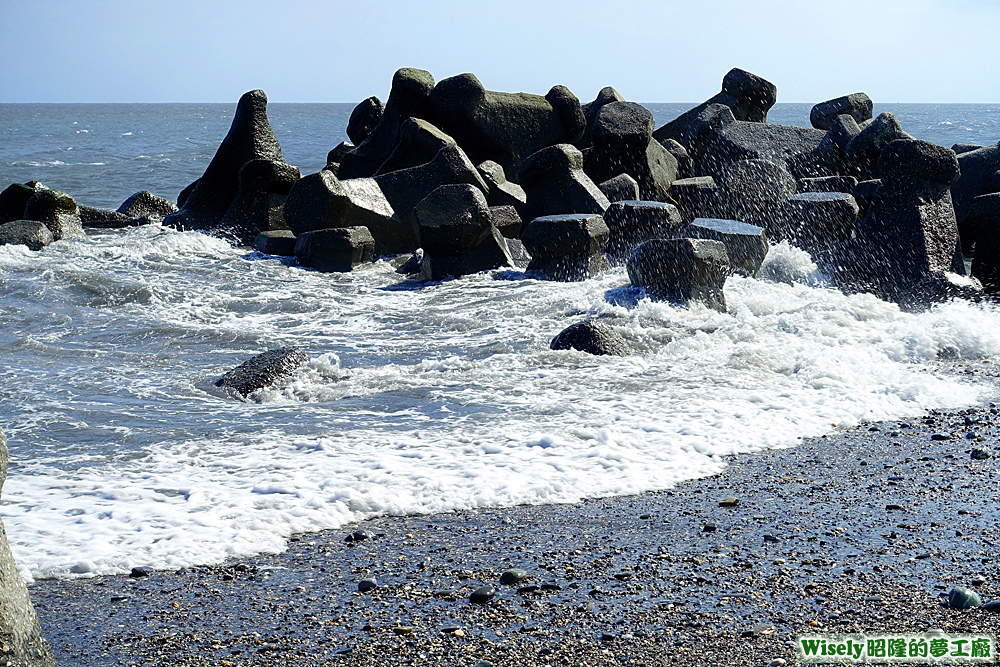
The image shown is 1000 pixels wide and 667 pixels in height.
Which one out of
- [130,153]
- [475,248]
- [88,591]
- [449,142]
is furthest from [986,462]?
[130,153]

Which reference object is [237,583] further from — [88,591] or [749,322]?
[749,322]

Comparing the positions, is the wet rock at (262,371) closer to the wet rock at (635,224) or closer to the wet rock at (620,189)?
the wet rock at (635,224)

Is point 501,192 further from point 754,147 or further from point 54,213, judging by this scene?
point 54,213

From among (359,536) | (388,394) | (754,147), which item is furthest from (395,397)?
(754,147)

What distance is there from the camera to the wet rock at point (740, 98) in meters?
14.0

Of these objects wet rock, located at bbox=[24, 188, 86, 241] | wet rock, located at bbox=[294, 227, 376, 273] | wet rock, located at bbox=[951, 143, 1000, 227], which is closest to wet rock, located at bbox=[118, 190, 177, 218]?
wet rock, located at bbox=[24, 188, 86, 241]

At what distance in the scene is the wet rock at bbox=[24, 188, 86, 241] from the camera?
12242 mm

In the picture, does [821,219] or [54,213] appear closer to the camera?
[821,219]

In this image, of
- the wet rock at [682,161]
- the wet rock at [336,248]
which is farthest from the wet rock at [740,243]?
the wet rock at [682,161]

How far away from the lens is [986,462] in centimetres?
414

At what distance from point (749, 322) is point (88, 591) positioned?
5.27 meters

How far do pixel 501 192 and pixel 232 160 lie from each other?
412 cm

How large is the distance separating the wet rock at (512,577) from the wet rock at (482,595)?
0.21 feet

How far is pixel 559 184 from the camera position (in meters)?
10.6
